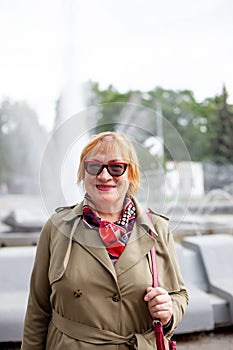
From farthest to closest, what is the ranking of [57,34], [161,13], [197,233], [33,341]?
1. [161,13]
2. [57,34]
3. [197,233]
4. [33,341]

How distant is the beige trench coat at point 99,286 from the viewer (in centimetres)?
103

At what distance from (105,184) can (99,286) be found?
24cm

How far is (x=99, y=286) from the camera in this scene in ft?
3.38

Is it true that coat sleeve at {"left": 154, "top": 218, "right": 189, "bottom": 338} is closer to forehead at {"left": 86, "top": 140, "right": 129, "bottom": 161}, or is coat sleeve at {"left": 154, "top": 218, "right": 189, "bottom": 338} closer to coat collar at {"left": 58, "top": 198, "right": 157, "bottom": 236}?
coat collar at {"left": 58, "top": 198, "right": 157, "bottom": 236}

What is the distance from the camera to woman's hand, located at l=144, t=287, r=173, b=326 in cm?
101

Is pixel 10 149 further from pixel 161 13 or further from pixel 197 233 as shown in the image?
pixel 197 233

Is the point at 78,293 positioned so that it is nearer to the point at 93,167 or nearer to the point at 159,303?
the point at 159,303

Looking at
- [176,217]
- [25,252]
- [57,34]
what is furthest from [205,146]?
[176,217]

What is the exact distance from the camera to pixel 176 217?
3.85 feet

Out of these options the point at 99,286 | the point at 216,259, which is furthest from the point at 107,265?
the point at 216,259

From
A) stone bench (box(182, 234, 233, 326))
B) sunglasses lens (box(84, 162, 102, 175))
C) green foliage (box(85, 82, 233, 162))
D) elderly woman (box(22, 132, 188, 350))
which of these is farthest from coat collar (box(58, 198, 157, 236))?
green foliage (box(85, 82, 233, 162))

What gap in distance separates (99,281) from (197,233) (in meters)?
4.71

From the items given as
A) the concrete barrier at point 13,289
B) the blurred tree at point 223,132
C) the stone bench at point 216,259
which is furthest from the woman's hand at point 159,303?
the blurred tree at point 223,132

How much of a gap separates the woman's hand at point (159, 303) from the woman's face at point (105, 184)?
9.0 inches
